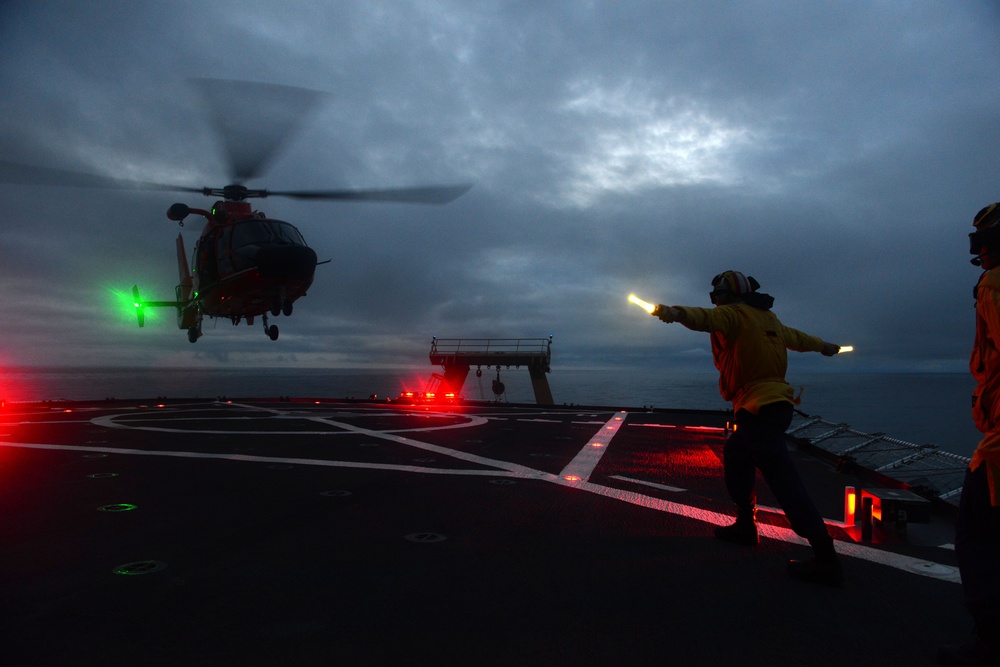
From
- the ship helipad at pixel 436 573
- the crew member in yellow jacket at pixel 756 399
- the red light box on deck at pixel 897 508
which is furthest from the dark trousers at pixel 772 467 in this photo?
the red light box on deck at pixel 897 508

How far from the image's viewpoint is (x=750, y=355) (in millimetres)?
4262

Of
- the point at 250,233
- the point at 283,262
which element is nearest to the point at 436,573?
the point at 283,262

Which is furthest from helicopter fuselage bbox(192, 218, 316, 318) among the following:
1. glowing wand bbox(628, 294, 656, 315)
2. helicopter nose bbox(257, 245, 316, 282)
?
glowing wand bbox(628, 294, 656, 315)

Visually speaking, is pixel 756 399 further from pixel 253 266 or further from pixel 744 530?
pixel 253 266

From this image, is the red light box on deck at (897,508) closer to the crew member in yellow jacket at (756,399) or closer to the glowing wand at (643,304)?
the crew member in yellow jacket at (756,399)

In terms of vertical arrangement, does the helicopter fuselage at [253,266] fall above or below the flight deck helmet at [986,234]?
above

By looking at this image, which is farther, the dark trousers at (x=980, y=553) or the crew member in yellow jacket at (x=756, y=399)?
the crew member in yellow jacket at (x=756, y=399)

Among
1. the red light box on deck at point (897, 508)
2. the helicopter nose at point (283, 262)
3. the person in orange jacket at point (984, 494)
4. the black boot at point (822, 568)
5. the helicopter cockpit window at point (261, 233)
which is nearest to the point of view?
the person in orange jacket at point (984, 494)

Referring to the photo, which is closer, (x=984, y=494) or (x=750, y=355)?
(x=984, y=494)

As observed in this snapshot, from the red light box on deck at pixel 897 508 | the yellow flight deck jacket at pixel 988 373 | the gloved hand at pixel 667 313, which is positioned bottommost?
the red light box on deck at pixel 897 508

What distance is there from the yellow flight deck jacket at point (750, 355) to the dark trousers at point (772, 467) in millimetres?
105

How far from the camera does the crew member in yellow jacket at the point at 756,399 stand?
3.75 metres

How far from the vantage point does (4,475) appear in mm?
7379

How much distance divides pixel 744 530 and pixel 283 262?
49.5 feet
